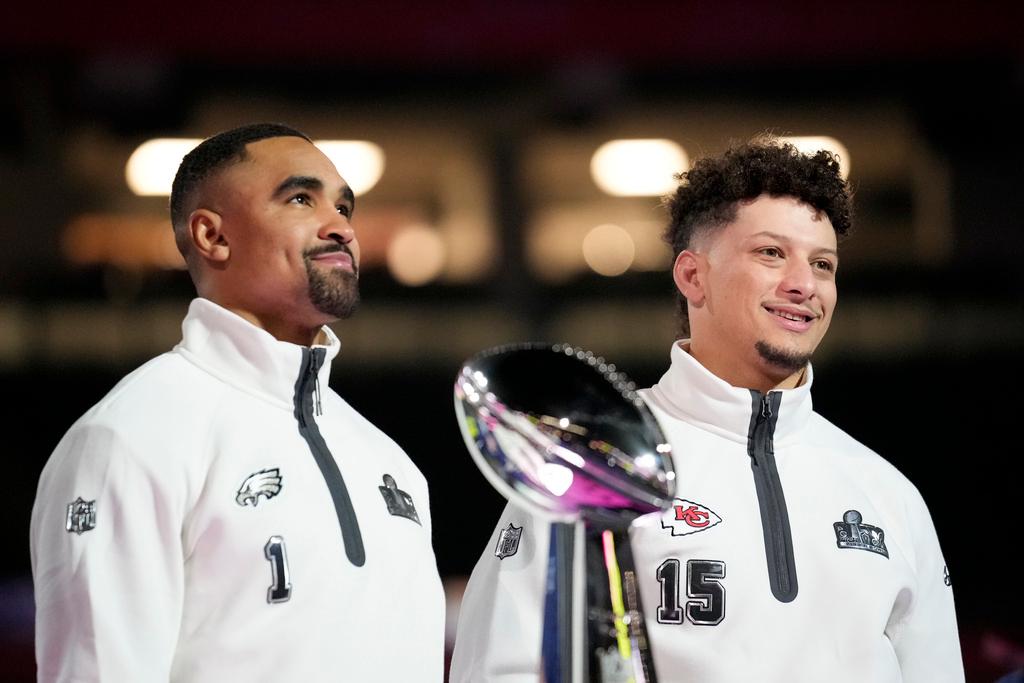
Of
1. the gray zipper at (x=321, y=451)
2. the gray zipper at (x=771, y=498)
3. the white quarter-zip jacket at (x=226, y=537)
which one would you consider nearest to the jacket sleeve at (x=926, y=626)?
the gray zipper at (x=771, y=498)

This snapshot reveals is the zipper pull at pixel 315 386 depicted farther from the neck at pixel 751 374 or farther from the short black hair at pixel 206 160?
the neck at pixel 751 374

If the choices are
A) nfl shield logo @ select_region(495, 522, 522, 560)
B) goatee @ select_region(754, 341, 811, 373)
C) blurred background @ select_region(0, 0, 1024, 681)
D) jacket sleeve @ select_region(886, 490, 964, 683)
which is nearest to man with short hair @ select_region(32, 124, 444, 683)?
nfl shield logo @ select_region(495, 522, 522, 560)

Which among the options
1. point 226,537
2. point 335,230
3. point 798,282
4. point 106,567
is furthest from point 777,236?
point 106,567

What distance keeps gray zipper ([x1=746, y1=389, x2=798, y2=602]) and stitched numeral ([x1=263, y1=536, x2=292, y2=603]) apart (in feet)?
2.05

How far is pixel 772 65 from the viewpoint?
18.5ft

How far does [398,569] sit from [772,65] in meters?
4.26

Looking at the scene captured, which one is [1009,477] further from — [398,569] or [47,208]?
[398,569]

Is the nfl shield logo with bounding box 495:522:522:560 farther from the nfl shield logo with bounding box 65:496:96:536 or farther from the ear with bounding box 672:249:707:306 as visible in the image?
the nfl shield logo with bounding box 65:496:96:536

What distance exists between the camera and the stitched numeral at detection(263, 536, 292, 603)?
1636mm

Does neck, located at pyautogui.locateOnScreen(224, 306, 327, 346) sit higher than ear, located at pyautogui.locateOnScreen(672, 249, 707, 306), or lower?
lower

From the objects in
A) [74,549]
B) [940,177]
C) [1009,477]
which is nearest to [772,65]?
[940,177]

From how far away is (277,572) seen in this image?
1.64m

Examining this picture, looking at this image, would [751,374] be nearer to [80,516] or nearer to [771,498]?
[771,498]

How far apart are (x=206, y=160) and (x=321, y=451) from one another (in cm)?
42
